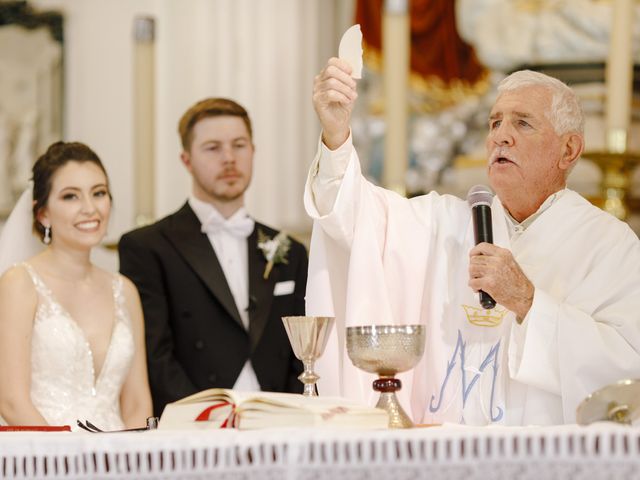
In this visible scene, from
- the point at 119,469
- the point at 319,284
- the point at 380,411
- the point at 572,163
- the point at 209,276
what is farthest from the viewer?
the point at 209,276

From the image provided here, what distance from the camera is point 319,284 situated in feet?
11.0

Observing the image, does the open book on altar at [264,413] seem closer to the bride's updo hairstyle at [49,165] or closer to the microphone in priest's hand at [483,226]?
the microphone in priest's hand at [483,226]

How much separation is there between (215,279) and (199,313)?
0.16 meters

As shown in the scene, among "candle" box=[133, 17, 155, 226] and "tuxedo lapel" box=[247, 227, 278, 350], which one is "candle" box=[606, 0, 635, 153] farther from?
"candle" box=[133, 17, 155, 226]

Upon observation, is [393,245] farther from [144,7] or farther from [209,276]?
[144,7]

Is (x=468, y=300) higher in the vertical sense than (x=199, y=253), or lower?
lower

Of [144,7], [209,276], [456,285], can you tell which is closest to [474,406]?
[456,285]

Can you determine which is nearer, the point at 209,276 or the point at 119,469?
the point at 119,469

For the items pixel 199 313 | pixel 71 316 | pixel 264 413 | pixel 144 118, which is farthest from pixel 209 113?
pixel 264 413

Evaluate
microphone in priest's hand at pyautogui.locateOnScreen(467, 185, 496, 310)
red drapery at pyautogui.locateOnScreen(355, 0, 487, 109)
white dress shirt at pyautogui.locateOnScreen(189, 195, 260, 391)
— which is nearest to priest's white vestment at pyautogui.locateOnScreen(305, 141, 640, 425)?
microphone in priest's hand at pyautogui.locateOnScreen(467, 185, 496, 310)

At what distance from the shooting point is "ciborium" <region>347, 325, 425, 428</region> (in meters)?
2.52

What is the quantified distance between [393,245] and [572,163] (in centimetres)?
68

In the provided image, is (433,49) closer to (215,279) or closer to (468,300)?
(215,279)

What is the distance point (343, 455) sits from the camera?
211 centimetres
